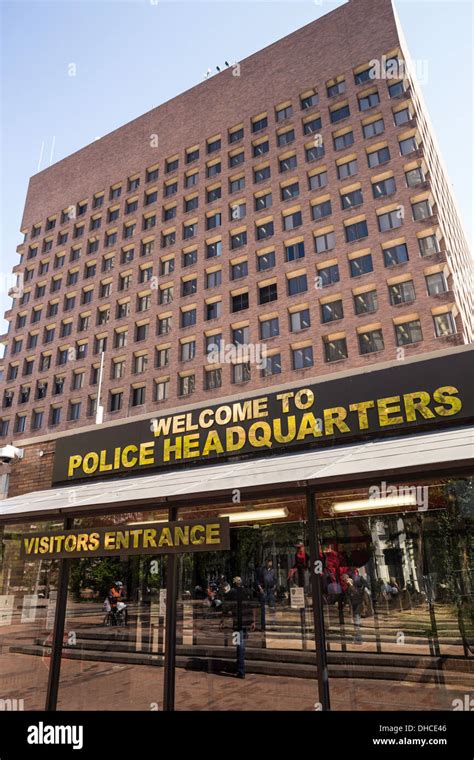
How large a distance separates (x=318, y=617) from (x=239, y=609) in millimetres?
5435

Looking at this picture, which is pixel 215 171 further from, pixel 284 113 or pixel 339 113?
pixel 339 113

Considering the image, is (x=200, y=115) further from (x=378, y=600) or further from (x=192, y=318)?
(x=378, y=600)

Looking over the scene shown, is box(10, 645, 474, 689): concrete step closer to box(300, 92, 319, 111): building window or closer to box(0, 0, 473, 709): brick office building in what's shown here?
box(0, 0, 473, 709): brick office building

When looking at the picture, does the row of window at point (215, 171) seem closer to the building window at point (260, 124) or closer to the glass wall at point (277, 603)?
the building window at point (260, 124)

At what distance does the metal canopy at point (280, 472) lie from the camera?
226 inches

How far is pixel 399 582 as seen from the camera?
1059cm

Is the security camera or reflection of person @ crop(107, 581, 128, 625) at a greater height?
the security camera

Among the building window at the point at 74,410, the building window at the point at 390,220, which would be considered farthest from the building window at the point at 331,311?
the building window at the point at 74,410

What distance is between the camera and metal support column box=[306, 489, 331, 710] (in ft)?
18.9

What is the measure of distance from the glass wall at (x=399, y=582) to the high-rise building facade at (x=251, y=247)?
18.7 m

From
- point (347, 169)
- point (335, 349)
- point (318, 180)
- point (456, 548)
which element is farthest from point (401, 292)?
point (456, 548)

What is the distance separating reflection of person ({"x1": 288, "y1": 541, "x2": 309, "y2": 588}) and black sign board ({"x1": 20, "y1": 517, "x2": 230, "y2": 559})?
4.67 meters

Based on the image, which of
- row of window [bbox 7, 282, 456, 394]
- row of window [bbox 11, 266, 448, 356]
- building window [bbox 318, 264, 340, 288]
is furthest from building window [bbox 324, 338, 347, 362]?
building window [bbox 318, 264, 340, 288]

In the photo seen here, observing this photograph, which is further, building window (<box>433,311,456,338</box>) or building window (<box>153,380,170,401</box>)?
building window (<box>153,380,170,401</box>)
